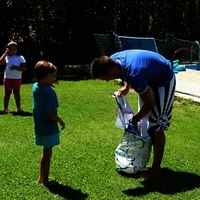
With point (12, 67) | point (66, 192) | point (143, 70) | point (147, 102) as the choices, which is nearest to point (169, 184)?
point (147, 102)

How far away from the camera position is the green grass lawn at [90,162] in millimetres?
4578

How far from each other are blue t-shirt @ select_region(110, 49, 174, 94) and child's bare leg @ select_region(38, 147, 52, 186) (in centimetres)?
107

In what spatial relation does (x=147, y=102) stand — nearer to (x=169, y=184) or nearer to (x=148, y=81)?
(x=148, y=81)

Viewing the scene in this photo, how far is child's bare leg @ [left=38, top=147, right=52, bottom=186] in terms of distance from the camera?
15.1ft

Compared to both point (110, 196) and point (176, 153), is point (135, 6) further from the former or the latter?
point (110, 196)

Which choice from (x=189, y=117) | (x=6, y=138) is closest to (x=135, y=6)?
(x=189, y=117)

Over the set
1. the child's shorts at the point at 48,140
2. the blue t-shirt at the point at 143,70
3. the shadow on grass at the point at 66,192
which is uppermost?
the blue t-shirt at the point at 143,70

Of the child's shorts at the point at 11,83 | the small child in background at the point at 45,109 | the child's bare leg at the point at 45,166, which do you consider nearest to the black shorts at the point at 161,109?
the small child in background at the point at 45,109

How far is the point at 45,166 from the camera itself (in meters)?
4.64

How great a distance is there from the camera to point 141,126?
16.8 ft

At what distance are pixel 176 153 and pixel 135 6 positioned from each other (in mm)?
12203

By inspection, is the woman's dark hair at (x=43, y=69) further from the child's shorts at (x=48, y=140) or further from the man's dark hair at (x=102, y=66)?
the child's shorts at (x=48, y=140)

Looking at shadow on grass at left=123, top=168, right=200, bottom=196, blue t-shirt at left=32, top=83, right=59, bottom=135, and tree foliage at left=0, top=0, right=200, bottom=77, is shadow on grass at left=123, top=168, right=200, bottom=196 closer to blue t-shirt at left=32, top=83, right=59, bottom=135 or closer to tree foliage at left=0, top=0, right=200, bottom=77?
blue t-shirt at left=32, top=83, right=59, bottom=135

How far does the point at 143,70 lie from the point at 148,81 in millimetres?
199
